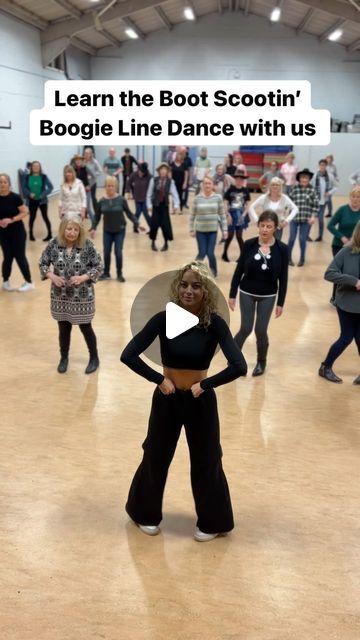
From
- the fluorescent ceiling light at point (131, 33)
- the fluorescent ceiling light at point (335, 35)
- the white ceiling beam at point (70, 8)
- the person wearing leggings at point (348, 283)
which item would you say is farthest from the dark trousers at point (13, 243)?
the fluorescent ceiling light at point (335, 35)

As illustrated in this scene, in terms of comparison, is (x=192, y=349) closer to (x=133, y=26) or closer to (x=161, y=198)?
(x=161, y=198)

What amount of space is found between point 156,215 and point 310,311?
4.36 metres

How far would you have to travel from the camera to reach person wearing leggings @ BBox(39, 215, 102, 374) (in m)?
5.01

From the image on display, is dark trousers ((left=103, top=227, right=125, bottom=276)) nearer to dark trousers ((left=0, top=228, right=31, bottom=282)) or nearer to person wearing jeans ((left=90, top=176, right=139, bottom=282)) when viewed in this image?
person wearing jeans ((left=90, top=176, right=139, bottom=282))

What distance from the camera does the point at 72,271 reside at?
504 centimetres

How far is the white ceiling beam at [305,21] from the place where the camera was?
1864 cm

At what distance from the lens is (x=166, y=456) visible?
315 cm

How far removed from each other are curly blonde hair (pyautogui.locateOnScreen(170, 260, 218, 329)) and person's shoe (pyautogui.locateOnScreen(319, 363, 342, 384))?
2968 millimetres

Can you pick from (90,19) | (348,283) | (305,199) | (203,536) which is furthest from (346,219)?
(90,19)

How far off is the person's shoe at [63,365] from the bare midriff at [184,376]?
109 inches

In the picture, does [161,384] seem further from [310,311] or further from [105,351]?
[310,311]

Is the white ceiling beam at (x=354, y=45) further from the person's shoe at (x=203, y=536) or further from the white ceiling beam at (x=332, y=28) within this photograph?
the person's shoe at (x=203, y=536)

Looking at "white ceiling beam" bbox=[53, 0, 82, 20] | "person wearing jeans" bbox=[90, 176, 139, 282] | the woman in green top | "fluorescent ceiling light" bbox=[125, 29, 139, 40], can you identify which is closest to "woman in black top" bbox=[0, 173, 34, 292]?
"person wearing jeans" bbox=[90, 176, 139, 282]

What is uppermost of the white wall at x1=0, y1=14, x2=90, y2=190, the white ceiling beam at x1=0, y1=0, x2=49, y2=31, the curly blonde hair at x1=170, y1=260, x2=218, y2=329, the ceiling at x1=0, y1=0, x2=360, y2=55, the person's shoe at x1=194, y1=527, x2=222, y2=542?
the ceiling at x1=0, y1=0, x2=360, y2=55
